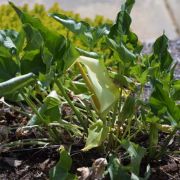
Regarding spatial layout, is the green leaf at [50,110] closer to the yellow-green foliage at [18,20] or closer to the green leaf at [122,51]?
the green leaf at [122,51]

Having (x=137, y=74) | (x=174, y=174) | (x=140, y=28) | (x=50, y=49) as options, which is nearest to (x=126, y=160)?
(x=174, y=174)

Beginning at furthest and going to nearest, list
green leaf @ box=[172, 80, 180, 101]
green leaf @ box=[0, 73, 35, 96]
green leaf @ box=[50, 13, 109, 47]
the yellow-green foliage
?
the yellow-green foliage < green leaf @ box=[50, 13, 109, 47] < green leaf @ box=[172, 80, 180, 101] < green leaf @ box=[0, 73, 35, 96]

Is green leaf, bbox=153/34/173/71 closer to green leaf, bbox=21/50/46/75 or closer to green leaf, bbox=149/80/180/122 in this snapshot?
green leaf, bbox=149/80/180/122

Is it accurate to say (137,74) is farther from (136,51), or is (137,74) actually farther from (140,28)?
(140,28)

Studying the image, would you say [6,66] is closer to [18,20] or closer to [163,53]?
[163,53]

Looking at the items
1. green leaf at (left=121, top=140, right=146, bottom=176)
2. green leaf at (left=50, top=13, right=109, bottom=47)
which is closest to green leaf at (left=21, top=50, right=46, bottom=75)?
green leaf at (left=50, top=13, right=109, bottom=47)
